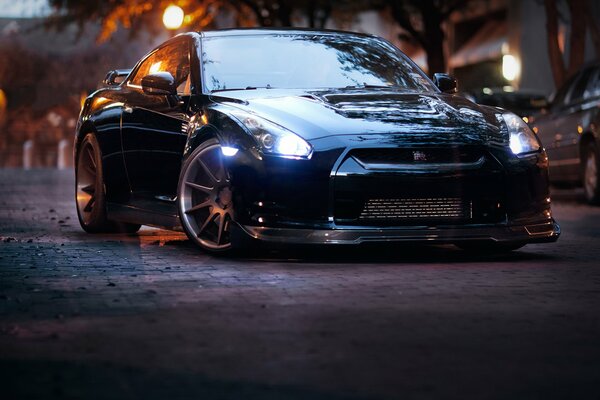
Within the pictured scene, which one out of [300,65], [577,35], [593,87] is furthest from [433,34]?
[300,65]

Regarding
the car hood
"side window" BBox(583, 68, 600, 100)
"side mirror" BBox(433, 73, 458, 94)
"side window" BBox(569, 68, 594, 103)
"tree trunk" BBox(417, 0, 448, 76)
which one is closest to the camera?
the car hood

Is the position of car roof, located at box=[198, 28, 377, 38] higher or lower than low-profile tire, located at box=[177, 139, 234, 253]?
higher

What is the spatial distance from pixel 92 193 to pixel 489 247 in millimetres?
3616

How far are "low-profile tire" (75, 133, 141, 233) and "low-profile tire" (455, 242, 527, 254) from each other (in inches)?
117

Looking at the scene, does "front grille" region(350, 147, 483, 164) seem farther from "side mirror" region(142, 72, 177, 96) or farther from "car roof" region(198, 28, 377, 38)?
"car roof" region(198, 28, 377, 38)

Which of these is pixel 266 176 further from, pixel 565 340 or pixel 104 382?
pixel 104 382

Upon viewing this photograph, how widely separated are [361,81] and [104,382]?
18.7ft

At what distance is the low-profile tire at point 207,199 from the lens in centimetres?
988

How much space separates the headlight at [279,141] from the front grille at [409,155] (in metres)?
0.31

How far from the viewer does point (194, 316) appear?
7.26 metres

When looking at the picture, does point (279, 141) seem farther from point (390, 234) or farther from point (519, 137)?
point (519, 137)

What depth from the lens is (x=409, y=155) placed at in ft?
31.3

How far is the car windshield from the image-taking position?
10.8 metres

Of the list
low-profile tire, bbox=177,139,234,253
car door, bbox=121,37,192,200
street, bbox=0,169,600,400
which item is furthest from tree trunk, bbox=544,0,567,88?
low-profile tire, bbox=177,139,234,253
